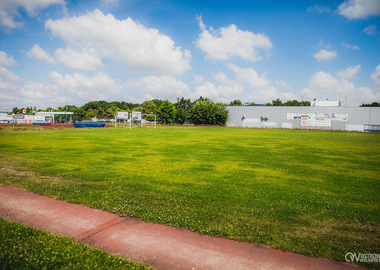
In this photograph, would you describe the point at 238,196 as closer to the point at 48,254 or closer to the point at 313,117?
the point at 48,254

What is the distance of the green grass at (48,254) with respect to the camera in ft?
9.96

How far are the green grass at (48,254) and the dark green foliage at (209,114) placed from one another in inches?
3079

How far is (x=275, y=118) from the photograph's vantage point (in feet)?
236

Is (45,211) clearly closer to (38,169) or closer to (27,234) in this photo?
(27,234)

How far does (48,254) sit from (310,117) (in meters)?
77.5

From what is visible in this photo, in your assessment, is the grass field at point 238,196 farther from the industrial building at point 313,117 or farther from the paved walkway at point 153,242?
the industrial building at point 313,117

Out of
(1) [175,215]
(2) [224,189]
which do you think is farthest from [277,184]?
(1) [175,215]

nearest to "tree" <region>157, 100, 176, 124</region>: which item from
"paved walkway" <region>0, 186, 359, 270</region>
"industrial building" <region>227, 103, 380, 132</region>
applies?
"industrial building" <region>227, 103, 380, 132</region>

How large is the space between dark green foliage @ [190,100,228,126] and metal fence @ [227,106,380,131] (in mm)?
6576

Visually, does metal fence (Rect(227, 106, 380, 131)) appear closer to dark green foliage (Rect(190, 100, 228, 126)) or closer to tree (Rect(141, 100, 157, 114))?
dark green foliage (Rect(190, 100, 228, 126))

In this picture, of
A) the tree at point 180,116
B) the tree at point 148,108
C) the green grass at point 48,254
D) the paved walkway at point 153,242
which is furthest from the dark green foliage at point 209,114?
the green grass at point 48,254

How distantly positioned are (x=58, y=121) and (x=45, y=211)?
99203mm

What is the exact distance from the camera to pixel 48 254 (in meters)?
3.26

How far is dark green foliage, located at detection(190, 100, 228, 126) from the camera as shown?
8077cm
